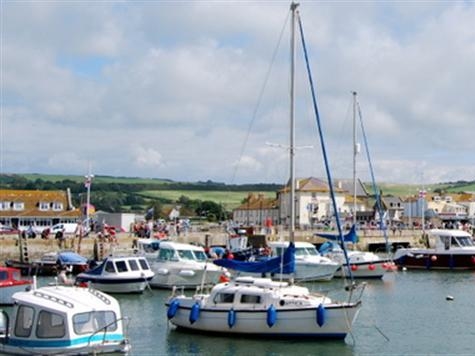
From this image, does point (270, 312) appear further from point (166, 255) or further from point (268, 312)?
point (166, 255)

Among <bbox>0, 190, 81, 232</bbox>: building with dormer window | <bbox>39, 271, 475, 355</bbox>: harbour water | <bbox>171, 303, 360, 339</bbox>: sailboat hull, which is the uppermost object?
<bbox>0, 190, 81, 232</bbox>: building with dormer window

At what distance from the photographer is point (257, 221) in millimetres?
149625

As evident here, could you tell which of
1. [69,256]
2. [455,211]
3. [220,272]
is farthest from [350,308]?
[455,211]

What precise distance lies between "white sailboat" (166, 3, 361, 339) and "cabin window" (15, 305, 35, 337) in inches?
357

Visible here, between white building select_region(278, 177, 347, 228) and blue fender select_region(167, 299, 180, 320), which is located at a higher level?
white building select_region(278, 177, 347, 228)

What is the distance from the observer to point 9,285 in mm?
38938

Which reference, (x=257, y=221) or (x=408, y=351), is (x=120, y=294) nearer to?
(x=408, y=351)

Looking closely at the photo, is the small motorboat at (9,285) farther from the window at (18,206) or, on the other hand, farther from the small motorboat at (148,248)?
the window at (18,206)

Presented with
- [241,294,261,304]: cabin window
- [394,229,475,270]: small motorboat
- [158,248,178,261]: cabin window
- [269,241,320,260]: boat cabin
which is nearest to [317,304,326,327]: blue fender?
[241,294,261,304]: cabin window

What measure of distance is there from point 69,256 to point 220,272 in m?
13.6

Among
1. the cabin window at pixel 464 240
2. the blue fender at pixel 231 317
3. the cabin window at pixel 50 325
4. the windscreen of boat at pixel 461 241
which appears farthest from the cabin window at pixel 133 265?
the cabin window at pixel 464 240

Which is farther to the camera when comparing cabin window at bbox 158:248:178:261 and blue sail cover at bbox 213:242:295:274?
cabin window at bbox 158:248:178:261

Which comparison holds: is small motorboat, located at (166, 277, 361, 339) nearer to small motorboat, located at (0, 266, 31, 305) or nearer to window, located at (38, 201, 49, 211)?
small motorboat, located at (0, 266, 31, 305)

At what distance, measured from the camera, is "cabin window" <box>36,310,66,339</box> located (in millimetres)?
25078
